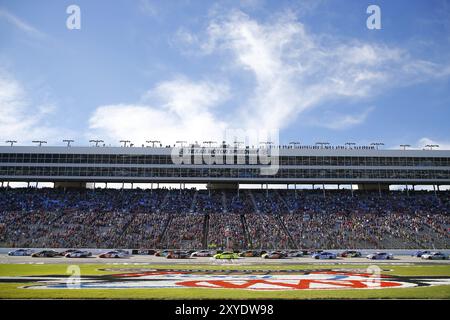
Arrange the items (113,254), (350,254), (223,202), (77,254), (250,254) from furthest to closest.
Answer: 1. (223,202)
2. (350,254)
3. (250,254)
4. (113,254)
5. (77,254)

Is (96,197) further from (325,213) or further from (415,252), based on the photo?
(415,252)

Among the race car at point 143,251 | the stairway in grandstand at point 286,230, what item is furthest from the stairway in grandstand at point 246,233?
the race car at point 143,251

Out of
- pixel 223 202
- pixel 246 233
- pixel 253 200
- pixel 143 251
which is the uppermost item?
pixel 253 200

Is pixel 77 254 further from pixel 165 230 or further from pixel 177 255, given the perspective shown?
pixel 165 230

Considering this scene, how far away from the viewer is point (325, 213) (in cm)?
6406

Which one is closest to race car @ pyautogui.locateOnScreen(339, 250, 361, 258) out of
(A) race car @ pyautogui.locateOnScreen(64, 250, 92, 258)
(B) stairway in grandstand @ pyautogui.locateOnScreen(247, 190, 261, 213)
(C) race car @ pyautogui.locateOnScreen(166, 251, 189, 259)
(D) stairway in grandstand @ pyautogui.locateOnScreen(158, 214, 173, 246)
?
(C) race car @ pyautogui.locateOnScreen(166, 251, 189, 259)

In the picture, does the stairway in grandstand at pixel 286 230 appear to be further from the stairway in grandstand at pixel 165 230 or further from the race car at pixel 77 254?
the race car at pixel 77 254

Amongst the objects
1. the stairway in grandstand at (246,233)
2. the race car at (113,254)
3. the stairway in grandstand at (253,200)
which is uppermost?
the stairway in grandstand at (253,200)

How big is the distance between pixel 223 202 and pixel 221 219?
862 centimetres

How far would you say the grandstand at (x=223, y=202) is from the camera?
2142 inches

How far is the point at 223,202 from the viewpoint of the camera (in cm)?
6931

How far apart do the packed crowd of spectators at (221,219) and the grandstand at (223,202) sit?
0.55ft

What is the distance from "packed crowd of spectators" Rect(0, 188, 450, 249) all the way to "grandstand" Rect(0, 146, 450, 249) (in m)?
0.17

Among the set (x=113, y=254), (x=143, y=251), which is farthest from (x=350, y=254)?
(x=113, y=254)
